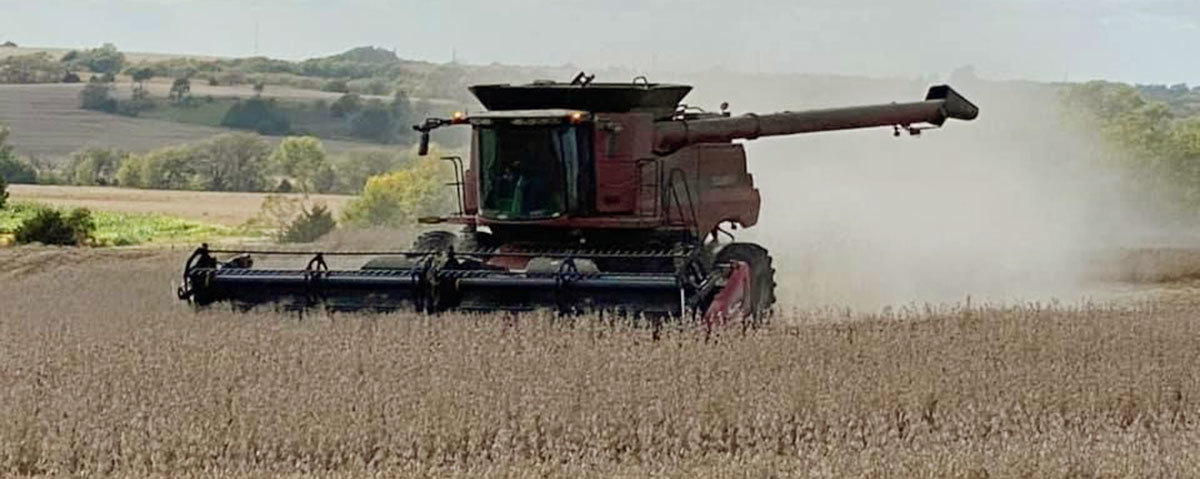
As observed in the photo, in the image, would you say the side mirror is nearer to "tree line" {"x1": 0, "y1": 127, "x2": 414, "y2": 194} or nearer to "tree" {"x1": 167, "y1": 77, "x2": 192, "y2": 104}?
"tree line" {"x1": 0, "y1": 127, "x2": 414, "y2": 194}

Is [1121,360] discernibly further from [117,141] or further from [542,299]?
[117,141]

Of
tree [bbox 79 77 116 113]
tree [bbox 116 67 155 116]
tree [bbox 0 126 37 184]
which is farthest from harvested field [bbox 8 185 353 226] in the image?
tree [bbox 79 77 116 113]

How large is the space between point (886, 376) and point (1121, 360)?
1584mm

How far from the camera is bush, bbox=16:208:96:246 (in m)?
29.5

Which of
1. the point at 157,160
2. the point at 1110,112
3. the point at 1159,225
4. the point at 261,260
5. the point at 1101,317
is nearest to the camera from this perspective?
the point at 1101,317

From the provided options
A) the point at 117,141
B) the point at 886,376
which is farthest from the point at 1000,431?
the point at 117,141

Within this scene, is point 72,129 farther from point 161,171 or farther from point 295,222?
point 295,222

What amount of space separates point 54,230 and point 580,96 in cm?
1882

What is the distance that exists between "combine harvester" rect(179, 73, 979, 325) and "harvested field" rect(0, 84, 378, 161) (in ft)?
176

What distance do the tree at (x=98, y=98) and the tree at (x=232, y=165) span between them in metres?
18.9

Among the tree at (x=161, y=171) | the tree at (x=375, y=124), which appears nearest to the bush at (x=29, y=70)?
the tree at (x=375, y=124)

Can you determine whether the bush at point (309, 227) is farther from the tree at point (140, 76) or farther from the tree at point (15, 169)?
the tree at point (140, 76)

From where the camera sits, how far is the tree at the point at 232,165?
199ft

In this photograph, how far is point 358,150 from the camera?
205 feet
